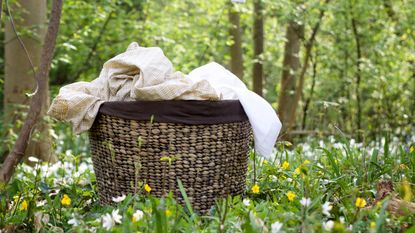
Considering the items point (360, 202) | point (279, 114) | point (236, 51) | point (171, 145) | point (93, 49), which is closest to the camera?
point (360, 202)

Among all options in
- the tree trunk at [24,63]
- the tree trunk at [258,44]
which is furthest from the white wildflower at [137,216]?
the tree trunk at [258,44]

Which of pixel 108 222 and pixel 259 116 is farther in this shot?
pixel 259 116

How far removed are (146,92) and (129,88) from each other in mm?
203

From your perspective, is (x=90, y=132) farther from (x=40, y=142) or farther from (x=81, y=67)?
(x=81, y=67)

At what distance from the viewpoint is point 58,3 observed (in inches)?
134

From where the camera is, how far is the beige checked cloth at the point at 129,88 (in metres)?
2.79

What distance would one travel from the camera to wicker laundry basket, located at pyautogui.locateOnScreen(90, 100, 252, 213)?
2793 millimetres

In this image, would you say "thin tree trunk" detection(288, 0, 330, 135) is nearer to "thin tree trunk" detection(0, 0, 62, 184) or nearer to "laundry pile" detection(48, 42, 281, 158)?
"thin tree trunk" detection(0, 0, 62, 184)

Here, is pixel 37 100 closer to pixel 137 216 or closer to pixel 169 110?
pixel 169 110

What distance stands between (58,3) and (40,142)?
226cm

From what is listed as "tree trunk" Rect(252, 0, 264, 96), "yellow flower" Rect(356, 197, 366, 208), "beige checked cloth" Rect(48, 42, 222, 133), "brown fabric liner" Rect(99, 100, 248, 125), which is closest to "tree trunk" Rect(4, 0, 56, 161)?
"beige checked cloth" Rect(48, 42, 222, 133)

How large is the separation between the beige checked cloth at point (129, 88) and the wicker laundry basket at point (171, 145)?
0.05m

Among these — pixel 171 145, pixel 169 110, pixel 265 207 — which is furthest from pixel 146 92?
pixel 265 207

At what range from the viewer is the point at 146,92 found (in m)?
2.75
